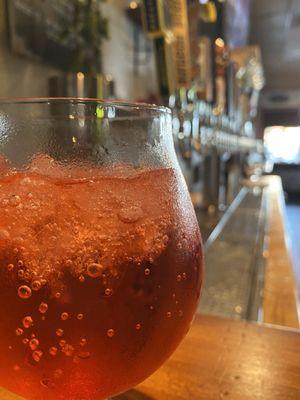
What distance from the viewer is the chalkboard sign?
1459 mm

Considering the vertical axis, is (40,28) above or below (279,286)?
above

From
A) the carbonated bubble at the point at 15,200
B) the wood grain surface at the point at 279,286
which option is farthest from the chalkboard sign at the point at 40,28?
the carbonated bubble at the point at 15,200

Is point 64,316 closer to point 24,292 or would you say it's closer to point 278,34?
point 24,292

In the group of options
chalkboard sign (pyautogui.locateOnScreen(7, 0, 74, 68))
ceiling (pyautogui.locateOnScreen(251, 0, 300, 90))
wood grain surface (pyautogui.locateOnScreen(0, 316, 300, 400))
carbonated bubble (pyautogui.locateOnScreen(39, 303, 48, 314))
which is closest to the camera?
carbonated bubble (pyautogui.locateOnScreen(39, 303, 48, 314))

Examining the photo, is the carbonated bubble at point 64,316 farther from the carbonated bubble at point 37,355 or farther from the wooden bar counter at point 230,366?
the wooden bar counter at point 230,366

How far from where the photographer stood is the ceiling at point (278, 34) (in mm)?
5766

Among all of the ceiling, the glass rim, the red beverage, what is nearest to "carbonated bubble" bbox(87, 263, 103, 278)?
the red beverage

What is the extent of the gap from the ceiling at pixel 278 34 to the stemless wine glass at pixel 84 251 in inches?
227

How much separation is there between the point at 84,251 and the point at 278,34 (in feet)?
24.8

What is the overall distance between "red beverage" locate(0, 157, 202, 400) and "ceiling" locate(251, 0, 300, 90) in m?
5.79

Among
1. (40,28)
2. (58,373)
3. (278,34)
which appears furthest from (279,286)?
(278,34)

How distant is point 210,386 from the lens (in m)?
0.61

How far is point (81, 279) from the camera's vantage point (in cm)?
37

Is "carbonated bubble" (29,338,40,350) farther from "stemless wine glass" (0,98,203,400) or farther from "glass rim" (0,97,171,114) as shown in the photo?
"glass rim" (0,97,171,114)
